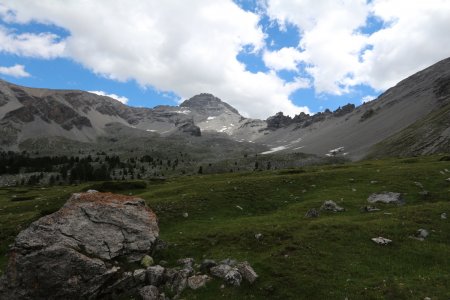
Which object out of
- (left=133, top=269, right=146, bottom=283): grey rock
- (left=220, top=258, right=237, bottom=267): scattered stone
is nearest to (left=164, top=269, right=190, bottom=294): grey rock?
(left=133, top=269, right=146, bottom=283): grey rock

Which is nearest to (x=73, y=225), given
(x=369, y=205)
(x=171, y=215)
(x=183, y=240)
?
(x=183, y=240)

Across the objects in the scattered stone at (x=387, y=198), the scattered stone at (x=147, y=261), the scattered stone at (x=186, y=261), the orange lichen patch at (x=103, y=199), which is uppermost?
the orange lichen patch at (x=103, y=199)

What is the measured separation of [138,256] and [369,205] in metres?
24.4

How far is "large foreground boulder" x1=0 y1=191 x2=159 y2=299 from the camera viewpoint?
25.8 metres

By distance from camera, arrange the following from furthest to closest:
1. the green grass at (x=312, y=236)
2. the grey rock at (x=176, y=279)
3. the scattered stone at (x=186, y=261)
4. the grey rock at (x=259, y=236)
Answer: the grey rock at (x=259, y=236), the scattered stone at (x=186, y=261), the grey rock at (x=176, y=279), the green grass at (x=312, y=236)

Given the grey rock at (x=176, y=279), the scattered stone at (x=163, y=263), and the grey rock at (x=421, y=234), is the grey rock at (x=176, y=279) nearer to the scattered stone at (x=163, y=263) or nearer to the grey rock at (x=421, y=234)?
the scattered stone at (x=163, y=263)

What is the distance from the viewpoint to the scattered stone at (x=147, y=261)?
29395mm

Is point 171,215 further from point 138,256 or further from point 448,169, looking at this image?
point 448,169

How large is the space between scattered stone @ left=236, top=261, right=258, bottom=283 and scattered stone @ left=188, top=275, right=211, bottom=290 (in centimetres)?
215

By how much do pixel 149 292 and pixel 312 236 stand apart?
43.6ft

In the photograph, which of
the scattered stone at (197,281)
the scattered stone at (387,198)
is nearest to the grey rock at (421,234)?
the scattered stone at (387,198)

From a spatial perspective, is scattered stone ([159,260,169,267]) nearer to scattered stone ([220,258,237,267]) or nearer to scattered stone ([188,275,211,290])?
scattered stone ([188,275,211,290])

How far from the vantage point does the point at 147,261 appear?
2964cm

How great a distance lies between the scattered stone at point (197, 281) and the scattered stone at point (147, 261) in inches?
146
